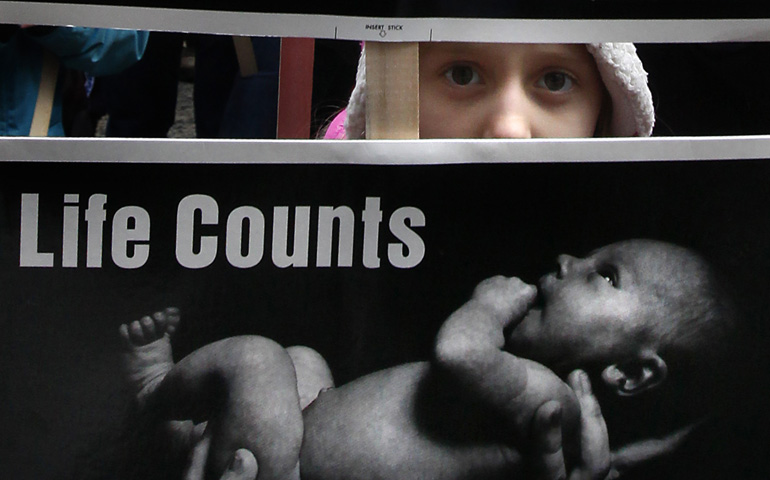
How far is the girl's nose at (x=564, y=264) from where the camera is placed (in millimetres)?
695

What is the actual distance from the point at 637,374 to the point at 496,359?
0.11 metres

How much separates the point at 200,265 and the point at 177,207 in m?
0.04

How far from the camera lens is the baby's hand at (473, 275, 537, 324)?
684mm

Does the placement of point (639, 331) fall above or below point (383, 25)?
below

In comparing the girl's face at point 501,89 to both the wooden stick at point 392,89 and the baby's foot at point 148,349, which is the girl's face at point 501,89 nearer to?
the wooden stick at point 392,89

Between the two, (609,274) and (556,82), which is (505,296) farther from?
(556,82)

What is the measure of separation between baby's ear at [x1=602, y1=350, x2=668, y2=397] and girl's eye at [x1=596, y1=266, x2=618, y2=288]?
0.18 feet

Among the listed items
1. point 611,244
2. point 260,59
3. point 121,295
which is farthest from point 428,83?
point 260,59

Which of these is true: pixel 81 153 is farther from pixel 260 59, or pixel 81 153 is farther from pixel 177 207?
pixel 260 59

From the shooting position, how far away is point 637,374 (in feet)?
2.35

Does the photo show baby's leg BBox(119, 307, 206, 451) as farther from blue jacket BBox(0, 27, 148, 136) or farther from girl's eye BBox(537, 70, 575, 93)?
blue jacket BBox(0, 27, 148, 136)

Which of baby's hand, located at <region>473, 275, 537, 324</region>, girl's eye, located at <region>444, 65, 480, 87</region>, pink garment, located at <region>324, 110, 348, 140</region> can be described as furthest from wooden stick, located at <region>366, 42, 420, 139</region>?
pink garment, located at <region>324, 110, 348, 140</region>

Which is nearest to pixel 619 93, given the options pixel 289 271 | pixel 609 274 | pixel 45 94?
pixel 609 274

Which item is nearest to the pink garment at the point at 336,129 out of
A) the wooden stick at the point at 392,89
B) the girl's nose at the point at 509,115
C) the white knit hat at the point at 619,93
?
the white knit hat at the point at 619,93
